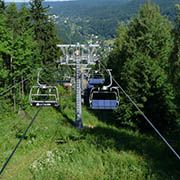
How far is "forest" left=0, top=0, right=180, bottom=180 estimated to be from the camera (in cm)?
2028

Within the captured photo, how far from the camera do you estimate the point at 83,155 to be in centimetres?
2208

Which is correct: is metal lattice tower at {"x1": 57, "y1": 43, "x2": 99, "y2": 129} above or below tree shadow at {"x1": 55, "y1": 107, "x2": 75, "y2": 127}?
above

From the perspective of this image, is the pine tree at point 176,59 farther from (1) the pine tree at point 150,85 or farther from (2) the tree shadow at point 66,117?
(2) the tree shadow at point 66,117

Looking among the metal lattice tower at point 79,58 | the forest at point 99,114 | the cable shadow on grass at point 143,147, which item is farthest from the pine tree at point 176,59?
the metal lattice tower at point 79,58

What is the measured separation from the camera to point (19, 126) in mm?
30062

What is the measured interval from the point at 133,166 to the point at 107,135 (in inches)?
278

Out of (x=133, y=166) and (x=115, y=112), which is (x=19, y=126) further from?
(x=133, y=166)

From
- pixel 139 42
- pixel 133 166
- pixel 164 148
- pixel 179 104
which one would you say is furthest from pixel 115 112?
pixel 133 166

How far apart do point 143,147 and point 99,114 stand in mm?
14599

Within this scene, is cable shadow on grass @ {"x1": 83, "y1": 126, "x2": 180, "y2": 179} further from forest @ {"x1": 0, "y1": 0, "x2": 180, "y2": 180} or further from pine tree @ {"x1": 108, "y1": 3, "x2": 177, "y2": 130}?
pine tree @ {"x1": 108, "y1": 3, "x2": 177, "y2": 130}

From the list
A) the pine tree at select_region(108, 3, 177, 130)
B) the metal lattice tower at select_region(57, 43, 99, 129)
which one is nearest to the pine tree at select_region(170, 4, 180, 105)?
the metal lattice tower at select_region(57, 43, 99, 129)

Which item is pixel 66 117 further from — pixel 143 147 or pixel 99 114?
pixel 143 147

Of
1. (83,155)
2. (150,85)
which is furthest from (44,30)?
(83,155)

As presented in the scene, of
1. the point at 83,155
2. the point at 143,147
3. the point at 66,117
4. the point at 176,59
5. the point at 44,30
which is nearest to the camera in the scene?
Result: the point at 176,59
